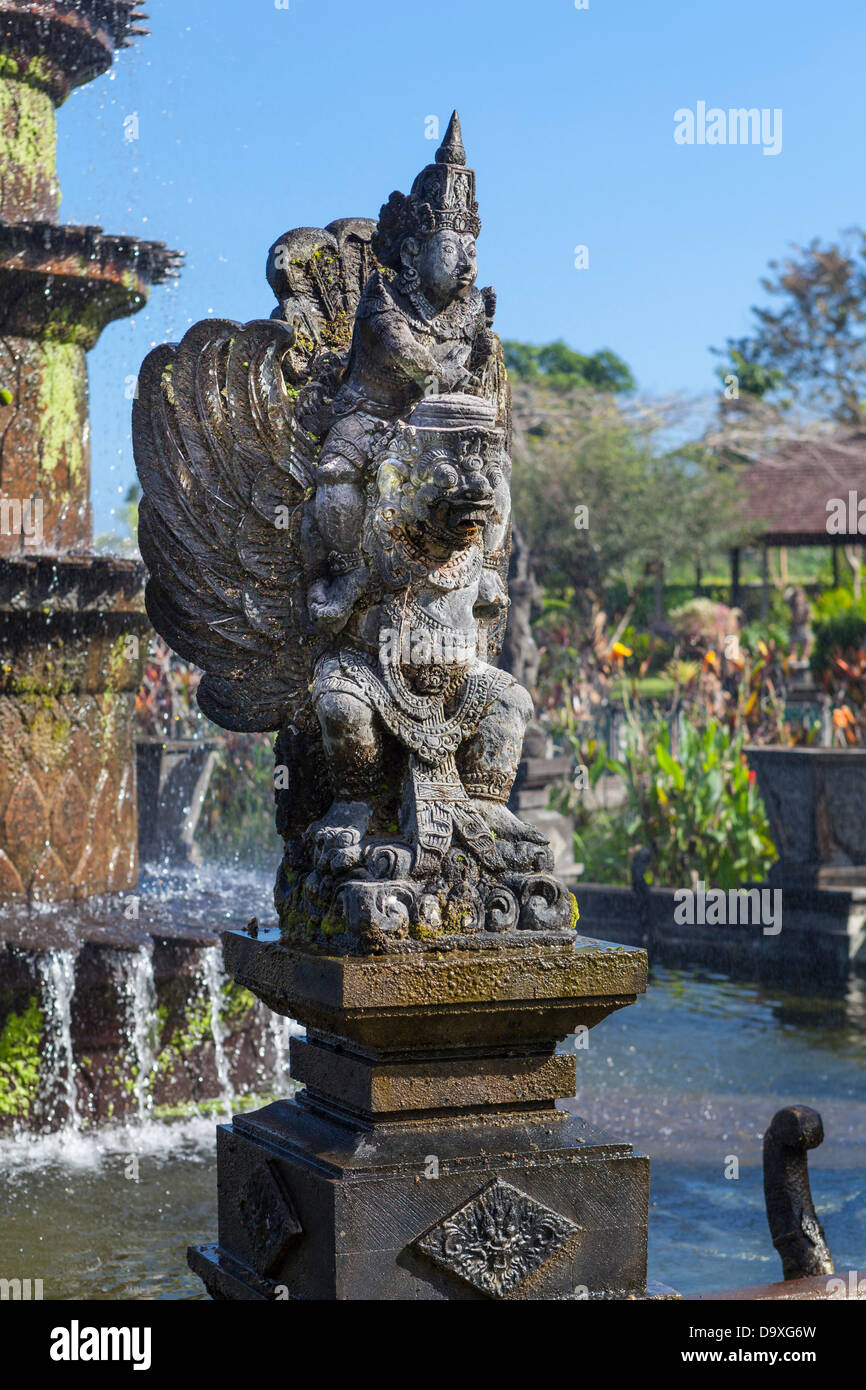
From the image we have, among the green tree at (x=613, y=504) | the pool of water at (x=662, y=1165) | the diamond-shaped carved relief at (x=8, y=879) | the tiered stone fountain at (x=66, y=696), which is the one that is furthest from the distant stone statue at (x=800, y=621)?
the diamond-shaped carved relief at (x=8, y=879)

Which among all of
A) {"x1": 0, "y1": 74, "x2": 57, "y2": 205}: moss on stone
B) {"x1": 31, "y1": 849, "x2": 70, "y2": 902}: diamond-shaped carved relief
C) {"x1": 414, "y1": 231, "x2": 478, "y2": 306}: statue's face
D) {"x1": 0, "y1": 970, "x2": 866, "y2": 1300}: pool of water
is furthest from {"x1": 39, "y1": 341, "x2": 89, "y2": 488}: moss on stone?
{"x1": 414, "y1": 231, "x2": 478, "y2": 306}: statue's face

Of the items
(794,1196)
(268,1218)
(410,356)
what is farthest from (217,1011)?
(410,356)

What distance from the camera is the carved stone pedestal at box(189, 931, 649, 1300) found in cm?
332

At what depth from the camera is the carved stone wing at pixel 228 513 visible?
156 inches

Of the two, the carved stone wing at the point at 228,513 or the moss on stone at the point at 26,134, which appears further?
the moss on stone at the point at 26,134

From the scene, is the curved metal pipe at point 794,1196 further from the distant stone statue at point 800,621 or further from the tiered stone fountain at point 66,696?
the distant stone statue at point 800,621

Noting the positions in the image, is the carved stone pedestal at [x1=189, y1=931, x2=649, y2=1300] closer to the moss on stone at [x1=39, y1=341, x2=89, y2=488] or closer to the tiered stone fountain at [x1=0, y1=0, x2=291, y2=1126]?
the tiered stone fountain at [x1=0, y1=0, x2=291, y2=1126]

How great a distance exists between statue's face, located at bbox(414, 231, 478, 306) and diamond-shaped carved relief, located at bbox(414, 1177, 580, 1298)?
2.04m

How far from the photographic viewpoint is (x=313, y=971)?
135 inches

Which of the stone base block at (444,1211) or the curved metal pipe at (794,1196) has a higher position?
the stone base block at (444,1211)

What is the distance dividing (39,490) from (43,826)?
5.37 feet

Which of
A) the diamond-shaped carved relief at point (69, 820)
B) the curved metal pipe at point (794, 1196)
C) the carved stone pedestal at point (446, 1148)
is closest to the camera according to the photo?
the carved stone pedestal at point (446, 1148)

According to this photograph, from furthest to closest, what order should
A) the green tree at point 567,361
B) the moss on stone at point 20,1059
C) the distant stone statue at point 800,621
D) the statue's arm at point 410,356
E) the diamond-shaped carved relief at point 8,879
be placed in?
the green tree at point 567,361, the distant stone statue at point 800,621, the diamond-shaped carved relief at point 8,879, the moss on stone at point 20,1059, the statue's arm at point 410,356

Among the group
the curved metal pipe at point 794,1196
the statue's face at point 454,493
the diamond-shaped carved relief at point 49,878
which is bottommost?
the curved metal pipe at point 794,1196
